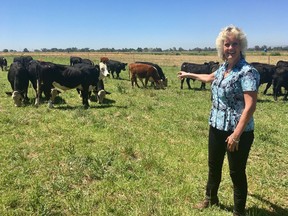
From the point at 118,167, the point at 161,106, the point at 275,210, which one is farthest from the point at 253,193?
the point at 161,106

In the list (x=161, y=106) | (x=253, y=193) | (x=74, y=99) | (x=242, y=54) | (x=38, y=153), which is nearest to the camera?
(x=242, y=54)

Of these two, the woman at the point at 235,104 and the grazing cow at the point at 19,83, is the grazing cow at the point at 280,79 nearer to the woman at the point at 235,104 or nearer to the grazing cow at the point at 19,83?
the grazing cow at the point at 19,83

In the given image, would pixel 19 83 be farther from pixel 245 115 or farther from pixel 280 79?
pixel 280 79

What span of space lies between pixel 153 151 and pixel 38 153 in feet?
8.39

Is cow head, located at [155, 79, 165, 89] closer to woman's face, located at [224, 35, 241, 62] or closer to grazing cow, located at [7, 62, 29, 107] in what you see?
grazing cow, located at [7, 62, 29, 107]

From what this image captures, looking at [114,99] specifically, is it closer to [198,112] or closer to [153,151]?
[198,112]

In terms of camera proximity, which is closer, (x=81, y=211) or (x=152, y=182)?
(x=81, y=211)

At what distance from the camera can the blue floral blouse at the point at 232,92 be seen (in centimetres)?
361

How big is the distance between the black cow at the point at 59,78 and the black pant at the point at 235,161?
27.7 feet

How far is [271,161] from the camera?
688 cm

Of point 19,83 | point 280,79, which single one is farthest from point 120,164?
point 280,79

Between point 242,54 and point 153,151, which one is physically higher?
point 242,54

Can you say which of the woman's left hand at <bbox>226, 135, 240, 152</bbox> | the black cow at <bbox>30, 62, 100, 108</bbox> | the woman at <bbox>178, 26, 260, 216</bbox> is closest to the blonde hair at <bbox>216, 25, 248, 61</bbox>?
the woman at <bbox>178, 26, 260, 216</bbox>

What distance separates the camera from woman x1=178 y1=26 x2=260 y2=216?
142 inches
